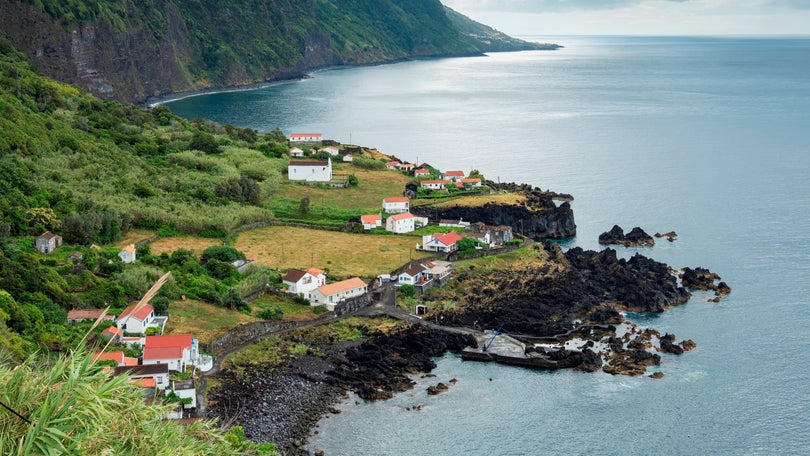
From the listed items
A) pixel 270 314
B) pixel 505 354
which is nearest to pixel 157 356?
pixel 270 314

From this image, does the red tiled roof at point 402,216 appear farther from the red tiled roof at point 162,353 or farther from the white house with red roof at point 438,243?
the red tiled roof at point 162,353

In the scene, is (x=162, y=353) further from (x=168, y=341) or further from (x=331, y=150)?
(x=331, y=150)

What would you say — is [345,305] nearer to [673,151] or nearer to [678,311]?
[678,311]

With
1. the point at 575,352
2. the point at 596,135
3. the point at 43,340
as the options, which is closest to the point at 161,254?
the point at 43,340

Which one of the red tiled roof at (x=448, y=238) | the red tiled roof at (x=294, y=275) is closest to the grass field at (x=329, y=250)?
the red tiled roof at (x=448, y=238)

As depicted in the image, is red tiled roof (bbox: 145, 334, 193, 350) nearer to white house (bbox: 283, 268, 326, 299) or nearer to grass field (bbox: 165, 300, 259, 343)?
grass field (bbox: 165, 300, 259, 343)

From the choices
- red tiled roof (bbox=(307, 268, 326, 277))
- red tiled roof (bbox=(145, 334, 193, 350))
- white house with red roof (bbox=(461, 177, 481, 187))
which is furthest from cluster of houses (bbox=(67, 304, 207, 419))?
white house with red roof (bbox=(461, 177, 481, 187))
